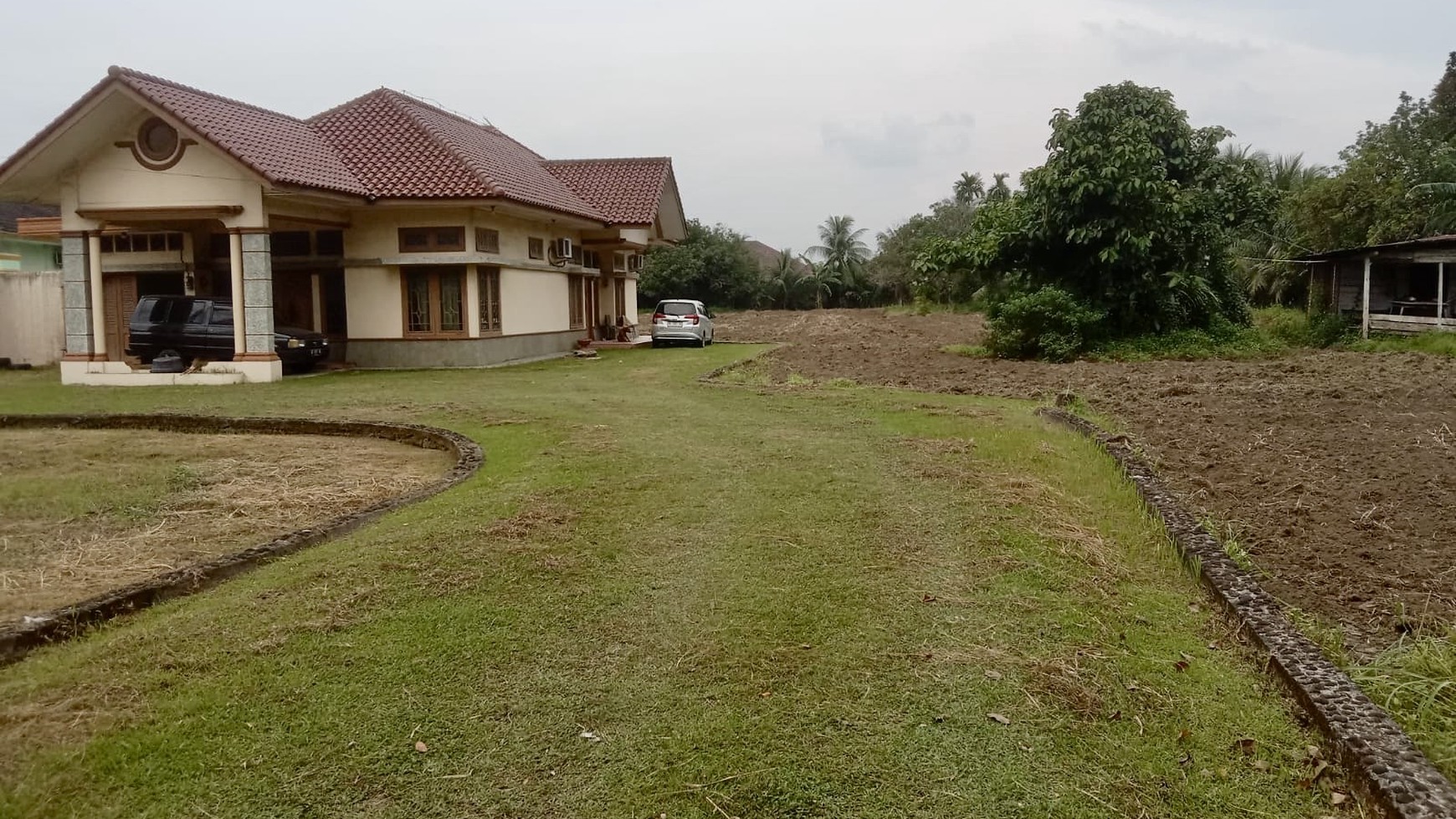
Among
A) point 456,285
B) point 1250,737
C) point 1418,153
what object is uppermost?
point 1418,153

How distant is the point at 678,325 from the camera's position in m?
28.7

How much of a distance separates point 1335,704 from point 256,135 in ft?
63.0

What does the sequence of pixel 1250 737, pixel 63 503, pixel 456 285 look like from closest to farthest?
pixel 1250 737 < pixel 63 503 < pixel 456 285

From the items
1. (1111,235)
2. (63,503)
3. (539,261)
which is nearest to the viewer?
(63,503)

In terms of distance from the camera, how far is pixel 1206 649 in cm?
471

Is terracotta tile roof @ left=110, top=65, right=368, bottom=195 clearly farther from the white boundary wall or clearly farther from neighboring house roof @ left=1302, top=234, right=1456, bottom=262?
neighboring house roof @ left=1302, top=234, right=1456, bottom=262

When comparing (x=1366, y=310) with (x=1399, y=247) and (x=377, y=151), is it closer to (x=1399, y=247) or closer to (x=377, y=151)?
(x=1399, y=247)

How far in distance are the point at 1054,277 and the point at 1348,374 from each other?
823 cm

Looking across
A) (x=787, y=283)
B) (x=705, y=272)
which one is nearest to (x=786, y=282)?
(x=787, y=283)

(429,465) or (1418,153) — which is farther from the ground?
(1418,153)

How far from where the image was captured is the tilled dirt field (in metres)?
5.69

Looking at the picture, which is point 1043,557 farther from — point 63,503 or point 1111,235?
point 1111,235

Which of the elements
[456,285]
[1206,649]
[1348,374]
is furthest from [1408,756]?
A: [456,285]

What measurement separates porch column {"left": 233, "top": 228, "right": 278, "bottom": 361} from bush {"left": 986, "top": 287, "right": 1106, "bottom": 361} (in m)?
14.9
